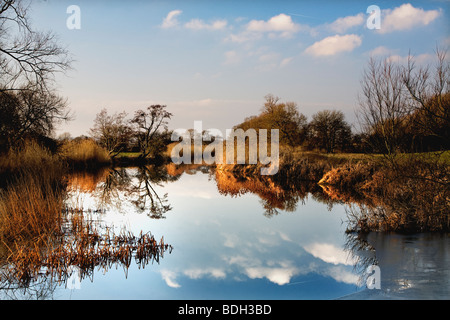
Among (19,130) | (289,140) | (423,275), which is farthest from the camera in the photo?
(289,140)

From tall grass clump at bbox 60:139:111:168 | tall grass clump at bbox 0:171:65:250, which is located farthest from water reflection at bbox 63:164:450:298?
tall grass clump at bbox 60:139:111:168

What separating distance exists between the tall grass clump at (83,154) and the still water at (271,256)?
35.4 ft

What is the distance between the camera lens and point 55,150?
59.8 feet

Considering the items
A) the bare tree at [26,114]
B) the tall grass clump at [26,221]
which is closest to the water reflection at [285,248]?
the tall grass clump at [26,221]

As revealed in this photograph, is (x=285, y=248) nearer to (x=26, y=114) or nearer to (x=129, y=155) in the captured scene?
(x=26, y=114)

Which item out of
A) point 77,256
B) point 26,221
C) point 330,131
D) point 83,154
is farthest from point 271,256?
point 330,131

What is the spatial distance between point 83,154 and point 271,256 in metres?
18.1

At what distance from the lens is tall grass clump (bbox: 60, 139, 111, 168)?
20.0 m

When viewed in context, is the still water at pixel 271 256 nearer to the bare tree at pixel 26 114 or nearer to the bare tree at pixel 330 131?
the bare tree at pixel 26 114

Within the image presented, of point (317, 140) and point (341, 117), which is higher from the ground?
point (341, 117)

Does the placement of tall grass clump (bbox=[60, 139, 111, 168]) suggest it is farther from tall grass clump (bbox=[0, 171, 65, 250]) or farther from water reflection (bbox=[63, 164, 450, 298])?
tall grass clump (bbox=[0, 171, 65, 250])
